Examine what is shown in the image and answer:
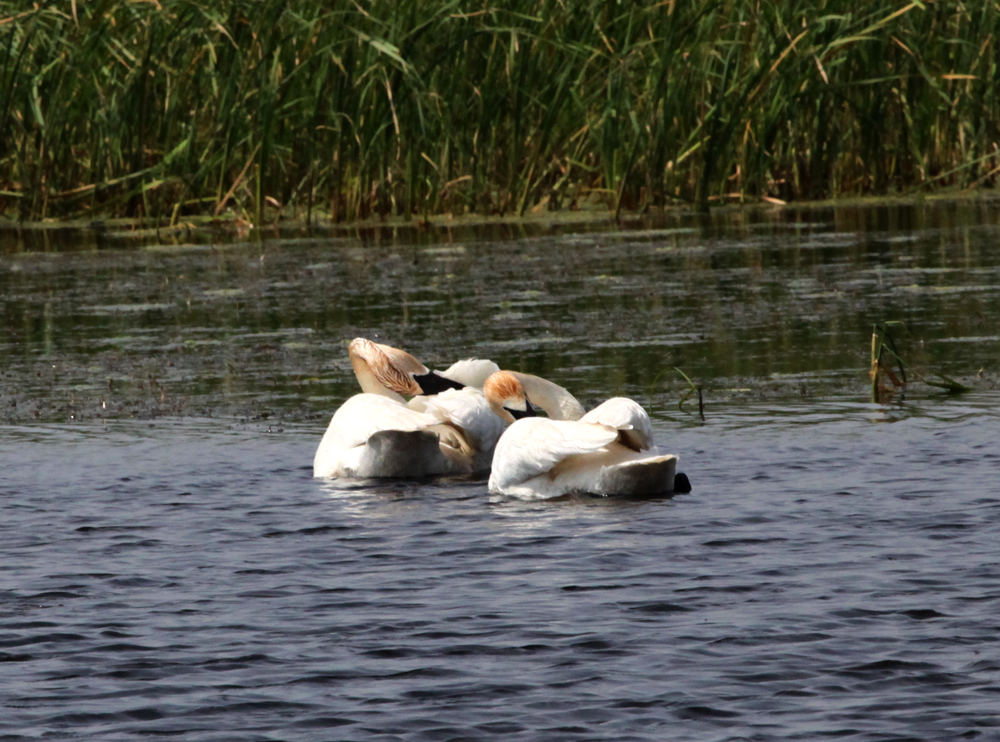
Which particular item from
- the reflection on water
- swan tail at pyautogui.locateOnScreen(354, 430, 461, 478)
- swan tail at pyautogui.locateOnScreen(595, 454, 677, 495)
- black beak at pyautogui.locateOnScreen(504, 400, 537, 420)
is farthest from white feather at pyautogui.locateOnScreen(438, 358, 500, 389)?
swan tail at pyautogui.locateOnScreen(595, 454, 677, 495)

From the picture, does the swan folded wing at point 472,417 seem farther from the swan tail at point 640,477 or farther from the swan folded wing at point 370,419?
the swan tail at point 640,477

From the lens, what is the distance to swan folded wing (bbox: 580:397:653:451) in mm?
7328

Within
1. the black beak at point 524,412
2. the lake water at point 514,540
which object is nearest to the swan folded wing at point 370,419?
the lake water at point 514,540

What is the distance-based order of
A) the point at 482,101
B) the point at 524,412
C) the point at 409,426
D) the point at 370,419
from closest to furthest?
the point at 409,426 < the point at 370,419 < the point at 524,412 < the point at 482,101

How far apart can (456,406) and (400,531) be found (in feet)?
5.33

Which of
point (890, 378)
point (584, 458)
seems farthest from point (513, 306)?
point (584, 458)

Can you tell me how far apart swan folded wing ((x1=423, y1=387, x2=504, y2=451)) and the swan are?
2.16 feet

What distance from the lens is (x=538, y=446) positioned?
7555 mm

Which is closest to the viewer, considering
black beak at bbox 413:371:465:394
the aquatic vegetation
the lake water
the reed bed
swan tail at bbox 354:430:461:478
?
the lake water

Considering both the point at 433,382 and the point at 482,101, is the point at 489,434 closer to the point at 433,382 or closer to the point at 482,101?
the point at 433,382

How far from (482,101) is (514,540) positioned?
12016mm

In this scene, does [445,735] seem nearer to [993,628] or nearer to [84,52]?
[993,628]

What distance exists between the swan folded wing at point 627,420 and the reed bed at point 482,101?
33.8 ft

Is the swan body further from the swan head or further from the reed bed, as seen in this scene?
the reed bed
